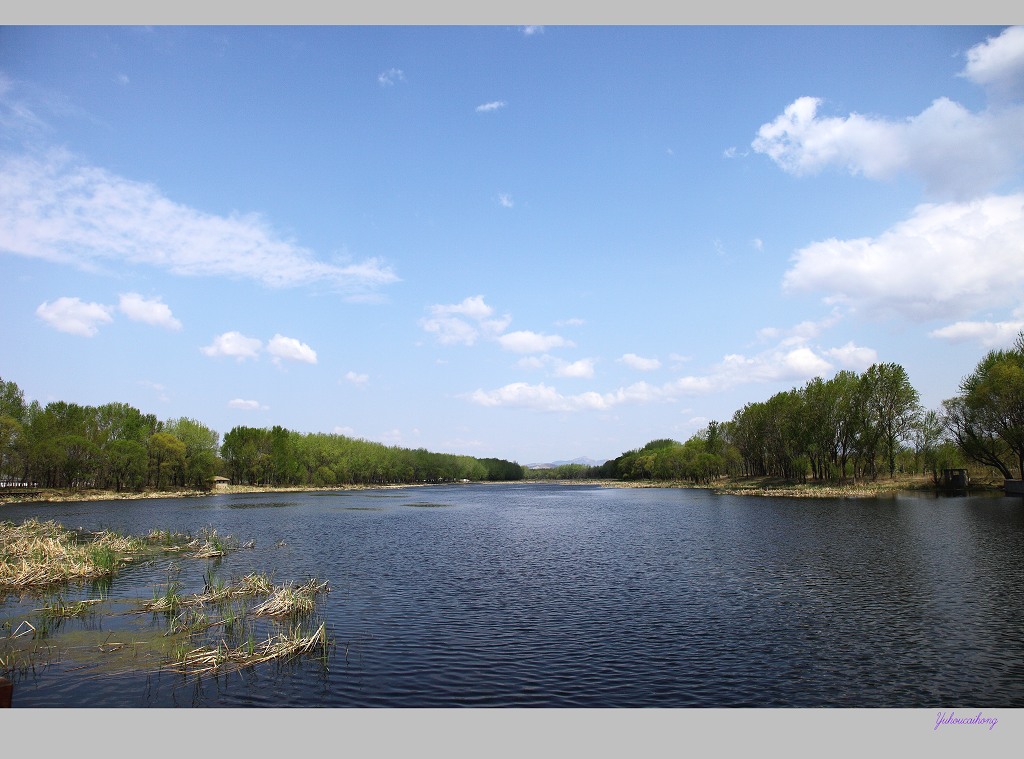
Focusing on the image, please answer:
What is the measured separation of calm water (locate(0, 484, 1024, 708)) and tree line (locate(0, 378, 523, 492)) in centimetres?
8326

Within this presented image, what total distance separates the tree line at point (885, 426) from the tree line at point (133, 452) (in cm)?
11872

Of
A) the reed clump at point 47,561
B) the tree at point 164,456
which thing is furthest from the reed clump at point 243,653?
the tree at point 164,456

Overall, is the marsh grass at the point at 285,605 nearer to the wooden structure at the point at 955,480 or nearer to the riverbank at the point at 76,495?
the riverbank at the point at 76,495

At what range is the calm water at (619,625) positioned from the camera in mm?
14016

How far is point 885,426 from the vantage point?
92.0 metres

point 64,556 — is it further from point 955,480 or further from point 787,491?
point 787,491

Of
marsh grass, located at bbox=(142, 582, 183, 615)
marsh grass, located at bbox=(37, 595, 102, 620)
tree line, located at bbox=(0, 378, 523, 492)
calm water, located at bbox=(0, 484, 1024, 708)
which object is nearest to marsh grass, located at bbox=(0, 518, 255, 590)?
calm water, located at bbox=(0, 484, 1024, 708)

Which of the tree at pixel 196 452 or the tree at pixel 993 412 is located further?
the tree at pixel 196 452

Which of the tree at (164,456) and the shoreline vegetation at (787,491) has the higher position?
the tree at (164,456)

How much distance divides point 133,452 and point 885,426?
133 m

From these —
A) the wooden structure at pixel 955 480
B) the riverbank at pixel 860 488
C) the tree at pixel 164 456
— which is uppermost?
the tree at pixel 164 456

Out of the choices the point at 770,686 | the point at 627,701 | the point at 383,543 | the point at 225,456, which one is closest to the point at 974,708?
the point at 770,686

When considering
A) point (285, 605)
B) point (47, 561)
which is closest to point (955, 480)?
point (285, 605)
